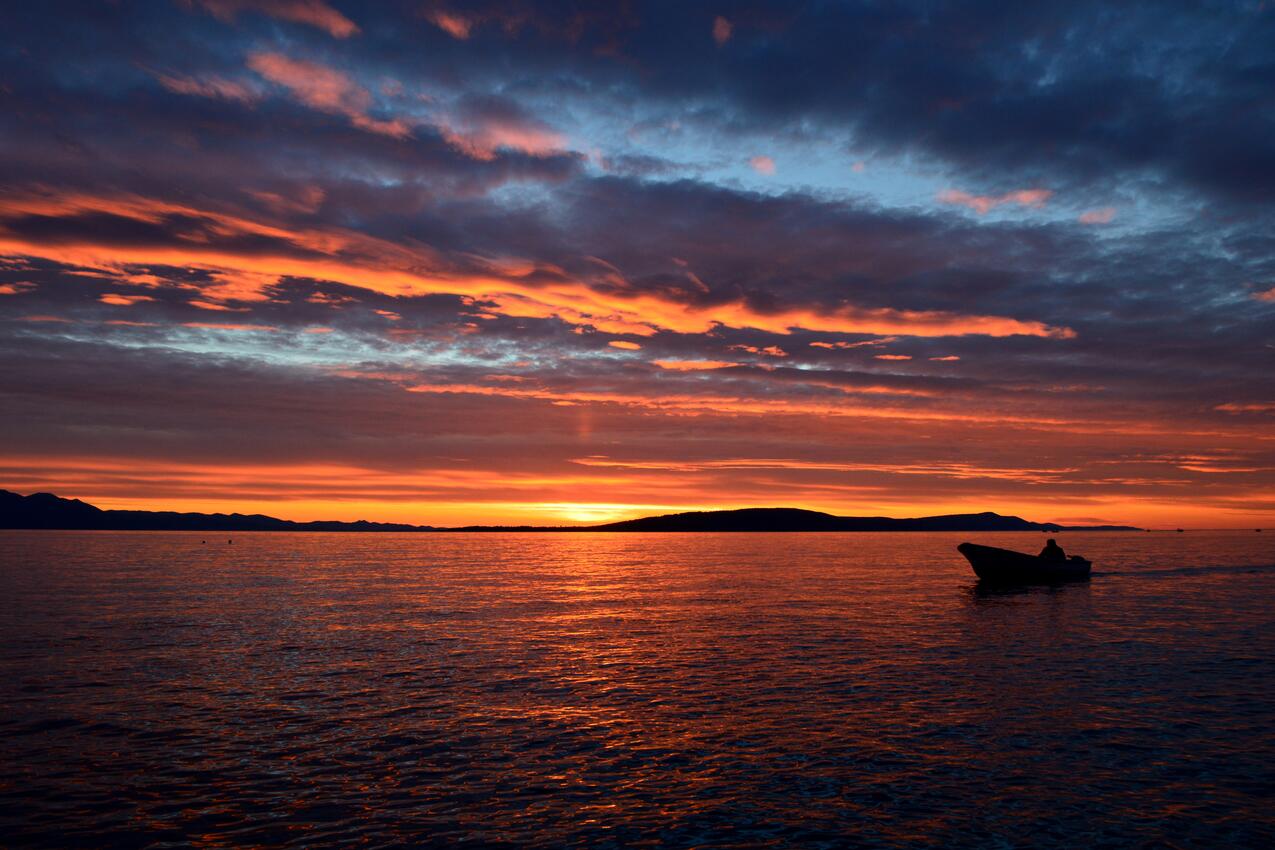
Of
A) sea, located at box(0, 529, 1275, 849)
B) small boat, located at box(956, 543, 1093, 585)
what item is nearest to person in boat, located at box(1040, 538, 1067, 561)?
small boat, located at box(956, 543, 1093, 585)

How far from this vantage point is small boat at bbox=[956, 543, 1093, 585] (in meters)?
78.8

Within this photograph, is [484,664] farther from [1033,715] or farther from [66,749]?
[1033,715]

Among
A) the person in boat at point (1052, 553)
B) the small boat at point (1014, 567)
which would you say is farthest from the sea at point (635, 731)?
the person in boat at point (1052, 553)

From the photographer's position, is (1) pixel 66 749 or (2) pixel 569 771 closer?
(2) pixel 569 771

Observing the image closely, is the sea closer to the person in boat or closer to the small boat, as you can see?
the small boat

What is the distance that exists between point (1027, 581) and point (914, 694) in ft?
204

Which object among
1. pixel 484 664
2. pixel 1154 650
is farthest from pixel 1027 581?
pixel 484 664

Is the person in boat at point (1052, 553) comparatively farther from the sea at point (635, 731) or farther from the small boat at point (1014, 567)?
the sea at point (635, 731)

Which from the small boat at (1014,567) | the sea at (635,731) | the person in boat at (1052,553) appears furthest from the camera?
the person in boat at (1052,553)

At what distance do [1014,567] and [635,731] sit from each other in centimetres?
6839

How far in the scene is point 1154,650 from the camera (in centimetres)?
3862

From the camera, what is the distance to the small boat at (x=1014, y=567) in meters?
78.8

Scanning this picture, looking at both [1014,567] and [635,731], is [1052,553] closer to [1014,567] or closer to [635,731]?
[1014,567]

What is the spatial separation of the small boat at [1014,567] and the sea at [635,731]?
2682 centimetres
